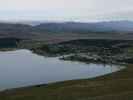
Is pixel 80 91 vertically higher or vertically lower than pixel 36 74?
higher

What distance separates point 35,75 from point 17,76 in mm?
3345

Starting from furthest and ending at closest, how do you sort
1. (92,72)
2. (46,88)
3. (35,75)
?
(92,72), (35,75), (46,88)

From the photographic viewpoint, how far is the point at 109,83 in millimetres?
46844

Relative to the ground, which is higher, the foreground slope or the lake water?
the foreground slope

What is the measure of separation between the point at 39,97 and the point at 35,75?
18.8 metres

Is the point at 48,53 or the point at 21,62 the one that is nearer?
the point at 21,62

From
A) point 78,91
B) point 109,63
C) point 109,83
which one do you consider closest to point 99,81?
point 109,83

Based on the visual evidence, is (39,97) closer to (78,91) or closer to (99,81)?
(78,91)

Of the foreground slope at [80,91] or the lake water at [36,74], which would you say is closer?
the foreground slope at [80,91]

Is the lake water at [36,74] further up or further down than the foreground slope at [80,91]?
further down

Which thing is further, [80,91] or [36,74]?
[36,74]

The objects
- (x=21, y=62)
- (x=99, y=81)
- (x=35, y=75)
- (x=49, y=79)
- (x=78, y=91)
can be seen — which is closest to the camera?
(x=78, y=91)

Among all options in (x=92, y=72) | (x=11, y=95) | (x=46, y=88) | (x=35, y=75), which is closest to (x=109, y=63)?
(x=92, y=72)

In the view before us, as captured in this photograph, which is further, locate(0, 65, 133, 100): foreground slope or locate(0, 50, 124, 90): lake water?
locate(0, 50, 124, 90): lake water
